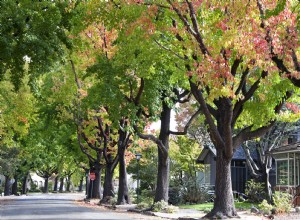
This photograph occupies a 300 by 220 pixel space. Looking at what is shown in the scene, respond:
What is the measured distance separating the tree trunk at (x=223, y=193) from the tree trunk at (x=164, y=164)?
19.6 feet

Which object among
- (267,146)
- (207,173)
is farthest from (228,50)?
(207,173)

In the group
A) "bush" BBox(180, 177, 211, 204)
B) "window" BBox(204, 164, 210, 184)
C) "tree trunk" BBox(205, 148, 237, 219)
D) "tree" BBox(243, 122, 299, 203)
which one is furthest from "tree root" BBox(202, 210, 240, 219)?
"window" BBox(204, 164, 210, 184)

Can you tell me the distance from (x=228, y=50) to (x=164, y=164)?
1140 cm

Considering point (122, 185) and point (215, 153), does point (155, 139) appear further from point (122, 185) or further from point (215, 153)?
point (215, 153)

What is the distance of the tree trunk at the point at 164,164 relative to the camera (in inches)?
968

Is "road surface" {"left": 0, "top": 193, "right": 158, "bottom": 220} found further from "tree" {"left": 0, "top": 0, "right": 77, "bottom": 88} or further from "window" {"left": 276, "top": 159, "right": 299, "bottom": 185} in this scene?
"window" {"left": 276, "top": 159, "right": 299, "bottom": 185}

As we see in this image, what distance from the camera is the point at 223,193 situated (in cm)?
1830

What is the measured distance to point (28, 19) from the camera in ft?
49.4

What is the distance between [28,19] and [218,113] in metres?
8.82

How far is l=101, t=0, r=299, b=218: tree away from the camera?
11734mm

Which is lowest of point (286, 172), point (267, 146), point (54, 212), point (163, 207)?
point (54, 212)

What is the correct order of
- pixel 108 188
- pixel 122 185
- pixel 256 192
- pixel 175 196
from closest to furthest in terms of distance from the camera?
1. pixel 256 192
2. pixel 122 185
3. pixel 175 196
4. pixel 108 188

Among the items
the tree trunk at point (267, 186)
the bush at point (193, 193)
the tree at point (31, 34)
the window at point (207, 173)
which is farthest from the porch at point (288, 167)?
the tree at point (31, 34)

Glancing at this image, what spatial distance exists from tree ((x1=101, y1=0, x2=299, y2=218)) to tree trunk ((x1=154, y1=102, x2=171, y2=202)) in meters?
4.99
